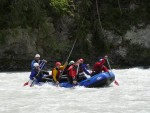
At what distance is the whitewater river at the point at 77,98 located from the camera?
36.1ft

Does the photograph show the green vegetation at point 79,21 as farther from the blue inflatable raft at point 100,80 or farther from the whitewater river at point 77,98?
the blue inflatable raft at point 100,80

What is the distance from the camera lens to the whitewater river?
434 inches

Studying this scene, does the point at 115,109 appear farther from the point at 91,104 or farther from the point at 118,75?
the point at 118,75

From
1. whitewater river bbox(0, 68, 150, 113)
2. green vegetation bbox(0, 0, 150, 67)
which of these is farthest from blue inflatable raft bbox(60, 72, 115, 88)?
green vegetation bbox(0, 0, 150, 67)

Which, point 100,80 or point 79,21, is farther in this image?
point 79,21

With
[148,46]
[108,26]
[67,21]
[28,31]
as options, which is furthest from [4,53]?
[148,46]

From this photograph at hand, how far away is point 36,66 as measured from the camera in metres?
15.8

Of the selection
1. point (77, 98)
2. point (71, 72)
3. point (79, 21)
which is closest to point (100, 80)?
point (71, 72)

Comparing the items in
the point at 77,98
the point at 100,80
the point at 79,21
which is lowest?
the point at 100,80

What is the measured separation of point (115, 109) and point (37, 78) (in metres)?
5.52

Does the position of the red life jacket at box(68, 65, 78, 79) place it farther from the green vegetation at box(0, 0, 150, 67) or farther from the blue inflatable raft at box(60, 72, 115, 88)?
the green vegetation at box(0, 0, 150, 67)

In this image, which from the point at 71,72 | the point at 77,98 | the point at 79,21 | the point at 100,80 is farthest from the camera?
the point at 79,21

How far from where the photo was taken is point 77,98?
12.8m

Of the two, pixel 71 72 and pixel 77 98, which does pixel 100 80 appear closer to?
pixel 71 72
